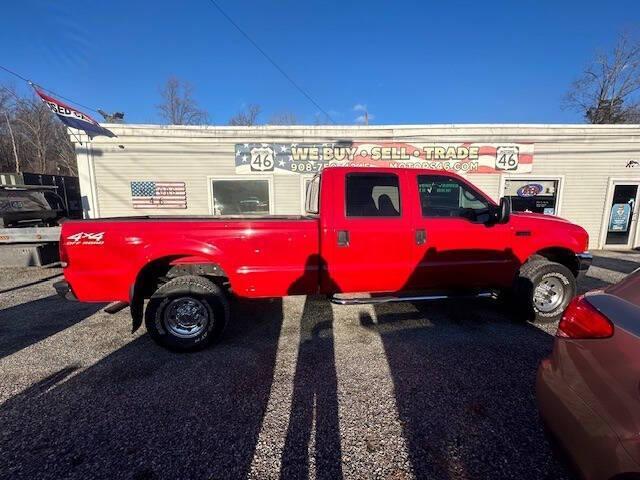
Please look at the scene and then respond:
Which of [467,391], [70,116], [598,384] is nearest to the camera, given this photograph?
[598,384]

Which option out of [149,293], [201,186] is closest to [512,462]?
[149,293]

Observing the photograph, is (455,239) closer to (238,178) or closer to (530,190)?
(238,178)

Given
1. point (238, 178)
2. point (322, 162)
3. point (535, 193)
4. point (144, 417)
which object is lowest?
point (144, 417)

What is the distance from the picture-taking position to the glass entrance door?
A: 31.2 feet

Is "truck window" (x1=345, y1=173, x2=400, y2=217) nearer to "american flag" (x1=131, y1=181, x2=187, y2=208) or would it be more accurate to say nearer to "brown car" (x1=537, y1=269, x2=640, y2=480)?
"brown car" (x1=537, y1=269, x2=640, y2=480)

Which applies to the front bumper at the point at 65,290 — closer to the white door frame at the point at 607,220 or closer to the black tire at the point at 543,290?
the black tire at the point at 543,290

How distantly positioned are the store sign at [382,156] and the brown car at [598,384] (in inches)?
→ 322

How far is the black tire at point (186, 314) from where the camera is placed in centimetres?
334

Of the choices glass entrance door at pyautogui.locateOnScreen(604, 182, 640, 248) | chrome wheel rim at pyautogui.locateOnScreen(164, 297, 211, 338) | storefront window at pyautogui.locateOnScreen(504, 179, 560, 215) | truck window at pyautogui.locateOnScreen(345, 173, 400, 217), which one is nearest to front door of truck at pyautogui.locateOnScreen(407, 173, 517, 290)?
truck window at pyautogui.locateOnScreen(345, 173, 400, 217)

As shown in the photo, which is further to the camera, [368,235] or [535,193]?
[535,193]

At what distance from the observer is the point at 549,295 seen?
4.11m

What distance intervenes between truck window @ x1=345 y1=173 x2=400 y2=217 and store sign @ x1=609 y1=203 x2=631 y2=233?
398 inches

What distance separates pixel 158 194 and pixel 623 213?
574 inches

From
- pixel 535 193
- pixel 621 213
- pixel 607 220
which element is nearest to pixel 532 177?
pixel 535 193
